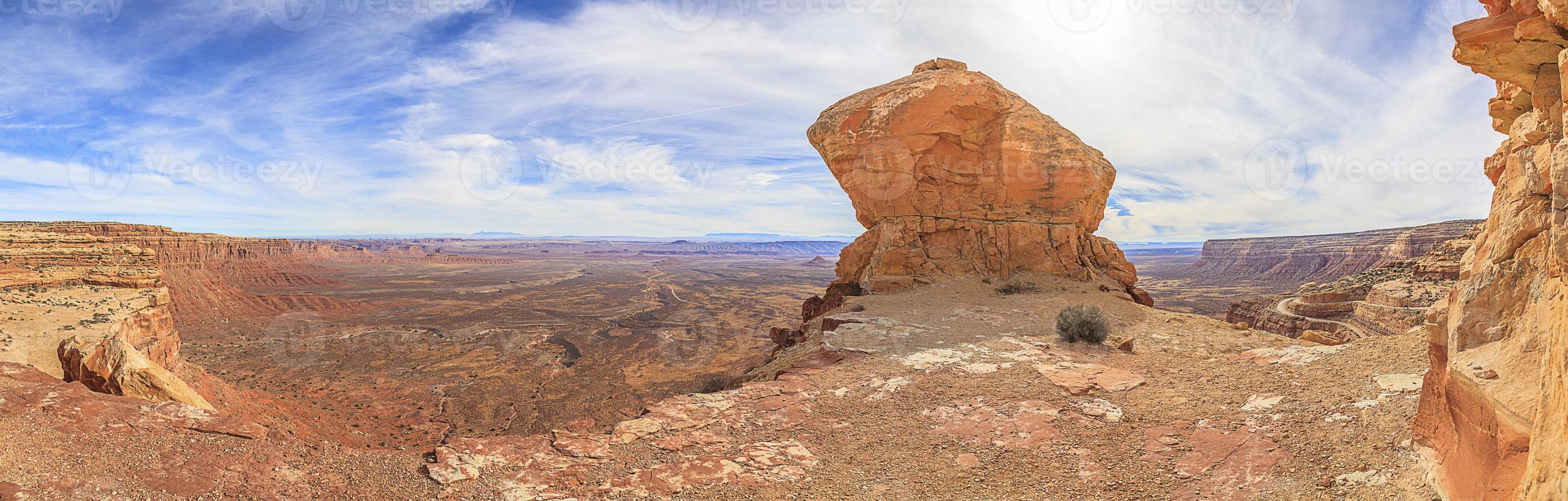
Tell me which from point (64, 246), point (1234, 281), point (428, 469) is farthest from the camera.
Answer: point (1234, 281)

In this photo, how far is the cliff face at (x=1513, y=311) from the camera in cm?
299

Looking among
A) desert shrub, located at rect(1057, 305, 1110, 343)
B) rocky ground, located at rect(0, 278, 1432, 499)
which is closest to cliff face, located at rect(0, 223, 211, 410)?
rocky ground, located at rect(0, 278, 1432, 499)

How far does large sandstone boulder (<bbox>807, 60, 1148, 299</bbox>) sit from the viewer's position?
64.2ft

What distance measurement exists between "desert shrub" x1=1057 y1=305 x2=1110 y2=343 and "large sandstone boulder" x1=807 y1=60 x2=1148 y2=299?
306 inches

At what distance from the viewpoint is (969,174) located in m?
20.5

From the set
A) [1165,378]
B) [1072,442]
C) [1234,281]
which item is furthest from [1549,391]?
[1234,281]

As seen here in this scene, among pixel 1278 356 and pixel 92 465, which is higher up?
pixel 1278 356

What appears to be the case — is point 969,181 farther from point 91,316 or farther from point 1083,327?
point 91,316

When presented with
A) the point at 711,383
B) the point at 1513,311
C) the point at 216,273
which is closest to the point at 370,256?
the point at 216,273

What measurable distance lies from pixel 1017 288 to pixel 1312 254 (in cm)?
10328

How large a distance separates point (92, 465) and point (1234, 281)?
123 metres

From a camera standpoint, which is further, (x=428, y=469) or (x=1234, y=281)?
(x=1234, y=281)

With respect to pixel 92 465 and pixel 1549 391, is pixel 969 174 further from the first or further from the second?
→ pixel 92 465

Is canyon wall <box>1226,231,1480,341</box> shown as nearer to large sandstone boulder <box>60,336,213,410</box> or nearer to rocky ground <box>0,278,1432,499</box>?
rocky ground <box>0,278,1432,499</box>
